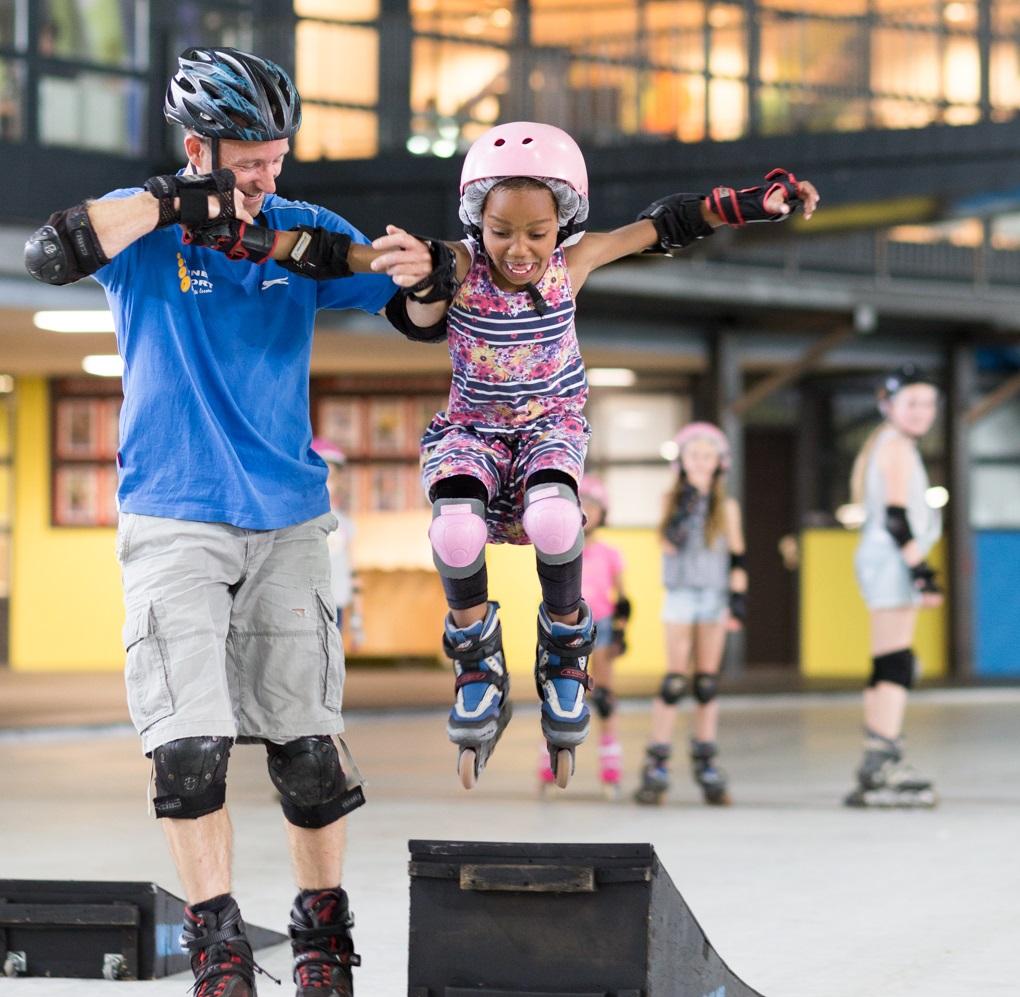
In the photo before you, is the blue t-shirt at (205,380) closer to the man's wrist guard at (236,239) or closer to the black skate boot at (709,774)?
the man's wrist guard at (236,239)

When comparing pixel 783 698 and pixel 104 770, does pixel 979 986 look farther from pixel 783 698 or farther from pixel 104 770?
pixel 783 698

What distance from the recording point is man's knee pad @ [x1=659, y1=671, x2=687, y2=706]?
8.33m

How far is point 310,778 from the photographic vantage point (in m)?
3.73

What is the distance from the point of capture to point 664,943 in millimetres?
3541

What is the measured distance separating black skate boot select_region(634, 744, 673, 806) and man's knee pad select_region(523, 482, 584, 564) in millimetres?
4925

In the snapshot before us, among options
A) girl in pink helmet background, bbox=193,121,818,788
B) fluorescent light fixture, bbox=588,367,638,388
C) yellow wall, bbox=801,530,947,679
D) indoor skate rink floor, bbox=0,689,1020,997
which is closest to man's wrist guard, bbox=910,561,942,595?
indoor skate rink floor, bbox=0,689,1020,997

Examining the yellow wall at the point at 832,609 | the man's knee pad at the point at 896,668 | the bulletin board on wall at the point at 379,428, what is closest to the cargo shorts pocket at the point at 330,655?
the man's knee pad at the point at 896,668

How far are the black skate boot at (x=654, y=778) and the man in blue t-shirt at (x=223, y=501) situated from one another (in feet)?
14.9

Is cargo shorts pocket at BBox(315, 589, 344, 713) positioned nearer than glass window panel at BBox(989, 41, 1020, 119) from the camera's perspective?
Yes

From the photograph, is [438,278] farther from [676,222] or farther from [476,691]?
[476,691]

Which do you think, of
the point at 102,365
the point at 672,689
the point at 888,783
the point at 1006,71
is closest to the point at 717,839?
the point at 672,689

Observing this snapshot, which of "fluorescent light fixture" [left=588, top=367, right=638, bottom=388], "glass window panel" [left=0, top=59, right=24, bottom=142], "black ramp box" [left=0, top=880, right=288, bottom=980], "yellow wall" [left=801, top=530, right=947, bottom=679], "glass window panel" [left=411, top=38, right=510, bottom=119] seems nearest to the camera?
"black ramp box" [left=0, top=880, right=288, bottom=980]

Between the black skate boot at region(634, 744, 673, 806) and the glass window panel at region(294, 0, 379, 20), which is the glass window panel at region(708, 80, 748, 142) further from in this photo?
the black skate boot at region(634, 744, 673, 806)

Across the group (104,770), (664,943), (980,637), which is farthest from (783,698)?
(664,943)
